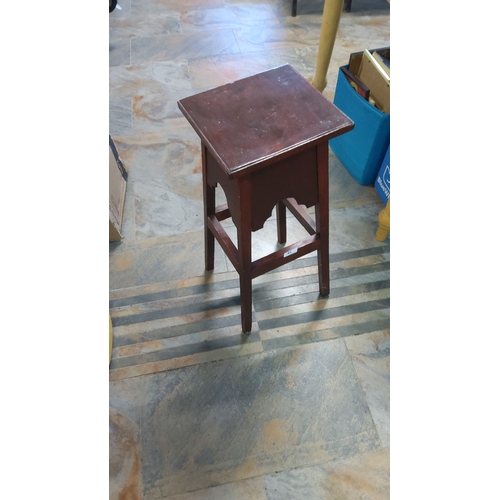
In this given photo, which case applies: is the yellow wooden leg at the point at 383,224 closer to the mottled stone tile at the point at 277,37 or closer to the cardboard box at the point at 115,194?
the cardboard box at the point at 115,194

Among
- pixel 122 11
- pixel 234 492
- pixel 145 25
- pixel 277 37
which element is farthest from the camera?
pixel 122 11

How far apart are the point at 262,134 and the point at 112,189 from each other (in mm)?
1011

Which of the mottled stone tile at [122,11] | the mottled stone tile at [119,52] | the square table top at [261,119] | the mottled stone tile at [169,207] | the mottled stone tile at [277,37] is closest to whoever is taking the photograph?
the square table top at [261,119]

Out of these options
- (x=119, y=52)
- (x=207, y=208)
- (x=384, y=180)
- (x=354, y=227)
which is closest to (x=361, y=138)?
(x=384, y=180)

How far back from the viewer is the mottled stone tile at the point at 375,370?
4.86 feet

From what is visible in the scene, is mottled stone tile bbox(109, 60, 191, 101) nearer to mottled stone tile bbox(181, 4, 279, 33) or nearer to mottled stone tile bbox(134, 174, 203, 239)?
mottled stone tile bbox(181, 4, 279, 33)

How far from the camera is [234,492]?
1350 millimetres

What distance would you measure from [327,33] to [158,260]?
125cm

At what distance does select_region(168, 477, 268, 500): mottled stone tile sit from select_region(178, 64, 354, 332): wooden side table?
0.64 meters

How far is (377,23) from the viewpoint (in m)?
3.31

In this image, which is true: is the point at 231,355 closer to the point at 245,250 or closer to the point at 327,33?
the point at 245,250

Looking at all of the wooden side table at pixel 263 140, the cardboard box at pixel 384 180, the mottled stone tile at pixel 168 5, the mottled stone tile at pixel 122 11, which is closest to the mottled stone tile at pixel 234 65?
the mottled stone tile at pixel 168 5

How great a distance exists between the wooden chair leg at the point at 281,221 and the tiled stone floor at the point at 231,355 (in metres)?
0.06

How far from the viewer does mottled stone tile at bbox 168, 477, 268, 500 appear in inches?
52.7
